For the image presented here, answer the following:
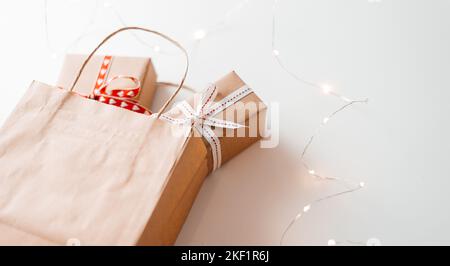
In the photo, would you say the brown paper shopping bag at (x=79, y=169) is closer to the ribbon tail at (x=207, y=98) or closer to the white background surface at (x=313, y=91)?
the ribbon tail at (x=207, y=98)

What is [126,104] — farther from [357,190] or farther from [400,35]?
[400,35]

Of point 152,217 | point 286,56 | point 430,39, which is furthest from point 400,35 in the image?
point 152,217

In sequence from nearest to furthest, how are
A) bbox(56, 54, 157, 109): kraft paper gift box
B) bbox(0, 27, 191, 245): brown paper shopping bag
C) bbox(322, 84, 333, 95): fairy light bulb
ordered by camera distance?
bbox(0, 27, 191, 245): brown paper shopping bag
bbox(56, 54, 157, 109): kraft paper gift box
bbox(322, 84, 333, 95): fairy light bulb

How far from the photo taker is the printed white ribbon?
71 cm

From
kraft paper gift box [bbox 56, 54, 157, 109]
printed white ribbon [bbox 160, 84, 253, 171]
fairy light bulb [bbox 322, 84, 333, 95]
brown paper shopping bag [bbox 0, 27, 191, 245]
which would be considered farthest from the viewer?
fairy light bulb [bbox 322, 84, 333, 95]

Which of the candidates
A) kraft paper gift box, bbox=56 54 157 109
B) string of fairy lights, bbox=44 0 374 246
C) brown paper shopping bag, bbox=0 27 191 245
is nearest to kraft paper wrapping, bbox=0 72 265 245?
brown paper shopping bag, bbox=0 27 191 245

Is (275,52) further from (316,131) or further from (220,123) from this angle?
(220,123)

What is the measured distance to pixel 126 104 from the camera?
0.75m

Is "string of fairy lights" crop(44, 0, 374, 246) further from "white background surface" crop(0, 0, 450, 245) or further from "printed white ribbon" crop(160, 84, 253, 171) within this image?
"printed white ribbon" crop(160, 84, 253, 171)

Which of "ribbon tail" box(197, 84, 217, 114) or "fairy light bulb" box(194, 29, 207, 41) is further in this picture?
"fairy light bulb" box(194, 29, 207, 41)

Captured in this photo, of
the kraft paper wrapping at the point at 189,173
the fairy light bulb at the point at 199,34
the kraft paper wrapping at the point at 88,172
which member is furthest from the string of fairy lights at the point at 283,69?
the kraft paper wrapping at the point at 88,172

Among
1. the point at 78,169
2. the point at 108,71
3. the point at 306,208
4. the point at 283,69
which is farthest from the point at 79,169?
the point at 283,69

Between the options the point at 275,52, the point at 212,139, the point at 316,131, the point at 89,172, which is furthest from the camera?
the point at 275,52

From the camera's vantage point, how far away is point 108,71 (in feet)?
2.73
